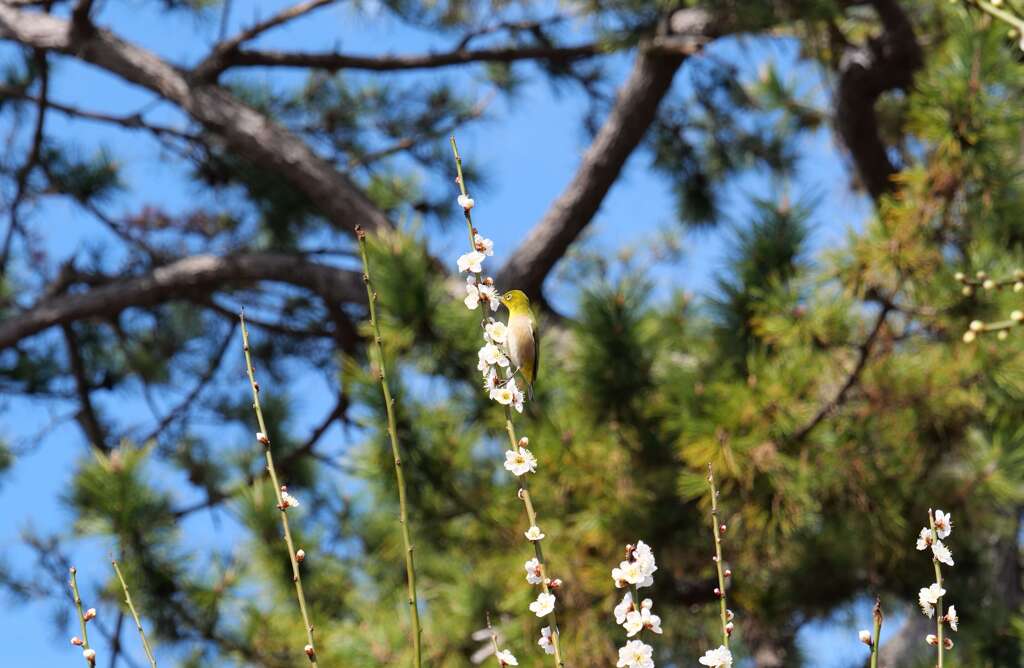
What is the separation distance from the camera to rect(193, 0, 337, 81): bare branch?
2680 mm

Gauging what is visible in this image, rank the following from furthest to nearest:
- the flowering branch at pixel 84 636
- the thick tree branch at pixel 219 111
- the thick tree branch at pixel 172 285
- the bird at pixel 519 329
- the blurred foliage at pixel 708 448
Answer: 1. the thick tree branch at pixel 172 285
2. the thick tree branch at pixel 219 111
3. the blurred foliage at pixel 708 448
4. the bird at pixel 519 329
5. the flowering branch at pixel 84 636

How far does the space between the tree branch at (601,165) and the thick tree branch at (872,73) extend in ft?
1.41

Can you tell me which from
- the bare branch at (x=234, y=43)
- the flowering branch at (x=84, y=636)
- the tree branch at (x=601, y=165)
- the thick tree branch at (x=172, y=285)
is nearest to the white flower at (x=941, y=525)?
the flowering branch at (x=84, y=636)

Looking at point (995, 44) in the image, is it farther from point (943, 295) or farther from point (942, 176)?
point (943, 295)

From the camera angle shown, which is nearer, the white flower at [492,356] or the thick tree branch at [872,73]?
the white flower at [492,356]

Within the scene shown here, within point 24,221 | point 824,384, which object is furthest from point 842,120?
point 24,221

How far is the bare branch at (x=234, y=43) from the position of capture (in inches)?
105

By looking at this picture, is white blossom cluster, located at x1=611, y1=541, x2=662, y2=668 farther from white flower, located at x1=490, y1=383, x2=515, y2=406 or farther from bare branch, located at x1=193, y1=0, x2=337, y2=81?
bare branch, located at x1=193, y1=0, x2=337, y2=81

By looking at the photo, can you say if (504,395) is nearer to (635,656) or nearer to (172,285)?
(635,656)

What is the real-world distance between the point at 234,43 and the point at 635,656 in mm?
2252

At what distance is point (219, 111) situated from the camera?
2.59 m

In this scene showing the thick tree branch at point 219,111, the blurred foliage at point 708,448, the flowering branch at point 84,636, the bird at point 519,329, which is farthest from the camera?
the thick tree branch at point 219,111

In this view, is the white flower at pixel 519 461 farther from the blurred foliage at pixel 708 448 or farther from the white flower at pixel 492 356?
the blurred foliage at pixel 708 448

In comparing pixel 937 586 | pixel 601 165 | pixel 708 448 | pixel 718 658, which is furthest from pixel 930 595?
pixel 601 165
